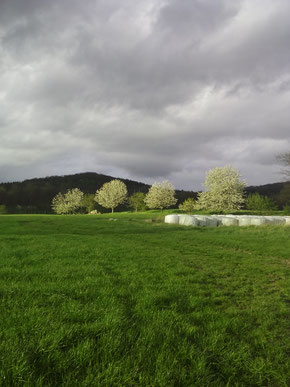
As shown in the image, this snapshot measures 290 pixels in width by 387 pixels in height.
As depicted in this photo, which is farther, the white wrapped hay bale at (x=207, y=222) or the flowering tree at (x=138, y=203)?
the flowering tree at (x=138, y=203)

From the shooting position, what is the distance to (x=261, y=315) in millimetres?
5289

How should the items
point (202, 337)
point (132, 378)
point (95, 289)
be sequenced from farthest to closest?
point (95, 289) → point (202, 337) → point (132, 378)

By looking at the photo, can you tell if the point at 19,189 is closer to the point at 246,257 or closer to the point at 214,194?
the point at 214,194

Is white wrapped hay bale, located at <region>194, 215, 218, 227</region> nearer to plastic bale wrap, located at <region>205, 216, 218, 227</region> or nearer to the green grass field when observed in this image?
plastic bale wrap, located at <region>205, 216, 218, 227</region>

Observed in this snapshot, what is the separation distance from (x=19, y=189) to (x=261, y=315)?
159 metres

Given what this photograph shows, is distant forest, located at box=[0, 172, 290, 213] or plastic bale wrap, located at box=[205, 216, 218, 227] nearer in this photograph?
plastic bale wrap, located at box=[205, 216, 218, 227]

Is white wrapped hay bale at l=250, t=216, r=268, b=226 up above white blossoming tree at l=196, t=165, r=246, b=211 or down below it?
below

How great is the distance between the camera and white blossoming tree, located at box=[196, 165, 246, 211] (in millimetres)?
54312

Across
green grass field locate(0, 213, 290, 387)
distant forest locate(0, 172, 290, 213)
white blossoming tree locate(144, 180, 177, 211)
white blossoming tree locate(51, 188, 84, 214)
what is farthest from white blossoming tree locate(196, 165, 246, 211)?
distant forest locate(0, 172, 290, 213)

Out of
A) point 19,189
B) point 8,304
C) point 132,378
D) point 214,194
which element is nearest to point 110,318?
point 132,378

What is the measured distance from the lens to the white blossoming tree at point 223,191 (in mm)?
54312

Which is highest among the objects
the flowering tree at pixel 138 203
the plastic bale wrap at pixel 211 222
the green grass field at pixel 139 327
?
the flowering tree at pixel 138 203

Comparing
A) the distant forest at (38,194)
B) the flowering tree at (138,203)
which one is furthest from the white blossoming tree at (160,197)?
the distant forest at (38,194)

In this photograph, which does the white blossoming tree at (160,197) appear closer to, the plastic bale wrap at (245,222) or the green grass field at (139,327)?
the plastic bale wrap at (245,222)
